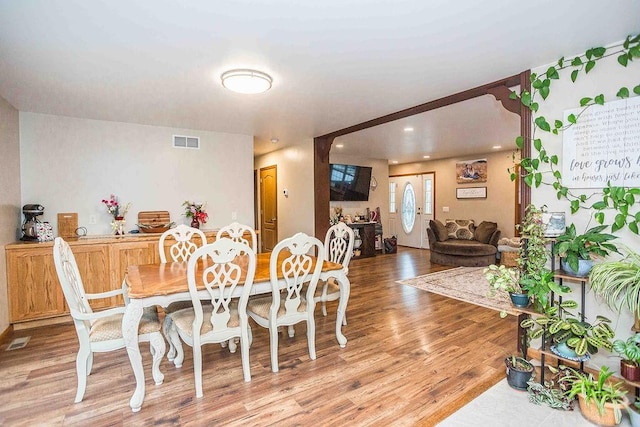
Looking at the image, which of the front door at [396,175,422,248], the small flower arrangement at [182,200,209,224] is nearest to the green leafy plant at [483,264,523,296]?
the small flower arrangement at [182,200,209,224]

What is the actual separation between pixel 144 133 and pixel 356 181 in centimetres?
481

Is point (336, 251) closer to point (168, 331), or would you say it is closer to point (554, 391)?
point (168, 331)

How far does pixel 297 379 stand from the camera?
2.46m

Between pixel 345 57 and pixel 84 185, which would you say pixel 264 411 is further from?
pixel 84 185

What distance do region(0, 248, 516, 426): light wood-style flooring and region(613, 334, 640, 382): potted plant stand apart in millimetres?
774

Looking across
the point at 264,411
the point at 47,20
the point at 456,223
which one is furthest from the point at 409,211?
the point at 47,20

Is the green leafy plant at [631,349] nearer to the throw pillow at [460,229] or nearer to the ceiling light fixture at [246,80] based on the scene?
the ceiling light fixture at [246,80]

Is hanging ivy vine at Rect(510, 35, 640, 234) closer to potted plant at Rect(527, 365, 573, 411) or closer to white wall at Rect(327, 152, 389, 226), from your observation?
potted plant at Rect(527, 365, 573, 411)

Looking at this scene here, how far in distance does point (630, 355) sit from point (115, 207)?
522 cm

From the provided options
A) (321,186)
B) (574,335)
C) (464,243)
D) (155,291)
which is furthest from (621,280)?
(464,243)

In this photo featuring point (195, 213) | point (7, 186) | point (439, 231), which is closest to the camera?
point (7, 186)

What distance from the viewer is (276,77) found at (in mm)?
2887

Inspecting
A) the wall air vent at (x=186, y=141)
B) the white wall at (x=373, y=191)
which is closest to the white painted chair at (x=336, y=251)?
the wall air vent at (x=186, y=141)

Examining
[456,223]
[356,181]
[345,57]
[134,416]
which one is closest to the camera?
[134,416]
